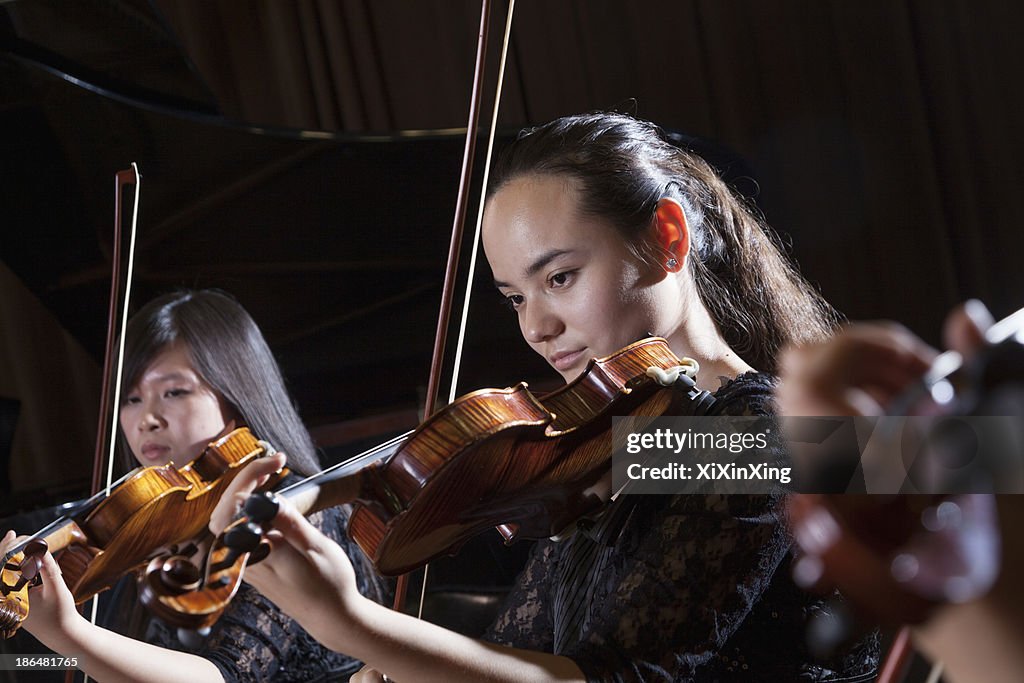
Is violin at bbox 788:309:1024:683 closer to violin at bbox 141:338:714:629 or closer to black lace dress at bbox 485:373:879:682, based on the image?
violin at bbox 141:338:714:629

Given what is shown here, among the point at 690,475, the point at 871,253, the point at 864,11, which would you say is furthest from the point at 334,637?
the point at 864,11

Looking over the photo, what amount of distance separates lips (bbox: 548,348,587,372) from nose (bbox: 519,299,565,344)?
2 centimetres

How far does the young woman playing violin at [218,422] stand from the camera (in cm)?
167

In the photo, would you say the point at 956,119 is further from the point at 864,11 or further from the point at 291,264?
the point at 291,264

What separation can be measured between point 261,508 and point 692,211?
0.79 m

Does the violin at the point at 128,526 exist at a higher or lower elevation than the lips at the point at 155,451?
higher

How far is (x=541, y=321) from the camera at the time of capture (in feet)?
4.17

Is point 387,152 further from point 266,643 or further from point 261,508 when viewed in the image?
point 261,508

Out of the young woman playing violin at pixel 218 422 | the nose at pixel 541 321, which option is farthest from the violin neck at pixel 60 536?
the nose at pixel 541 321

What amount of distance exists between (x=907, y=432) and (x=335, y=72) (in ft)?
7.92

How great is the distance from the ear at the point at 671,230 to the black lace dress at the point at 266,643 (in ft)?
2.12

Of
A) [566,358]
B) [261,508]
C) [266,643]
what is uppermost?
[261,508]

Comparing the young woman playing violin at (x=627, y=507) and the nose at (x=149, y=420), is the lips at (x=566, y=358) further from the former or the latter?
the nose at (x=149, y=420)

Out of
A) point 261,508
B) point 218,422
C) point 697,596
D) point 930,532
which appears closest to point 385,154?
point 218,422
